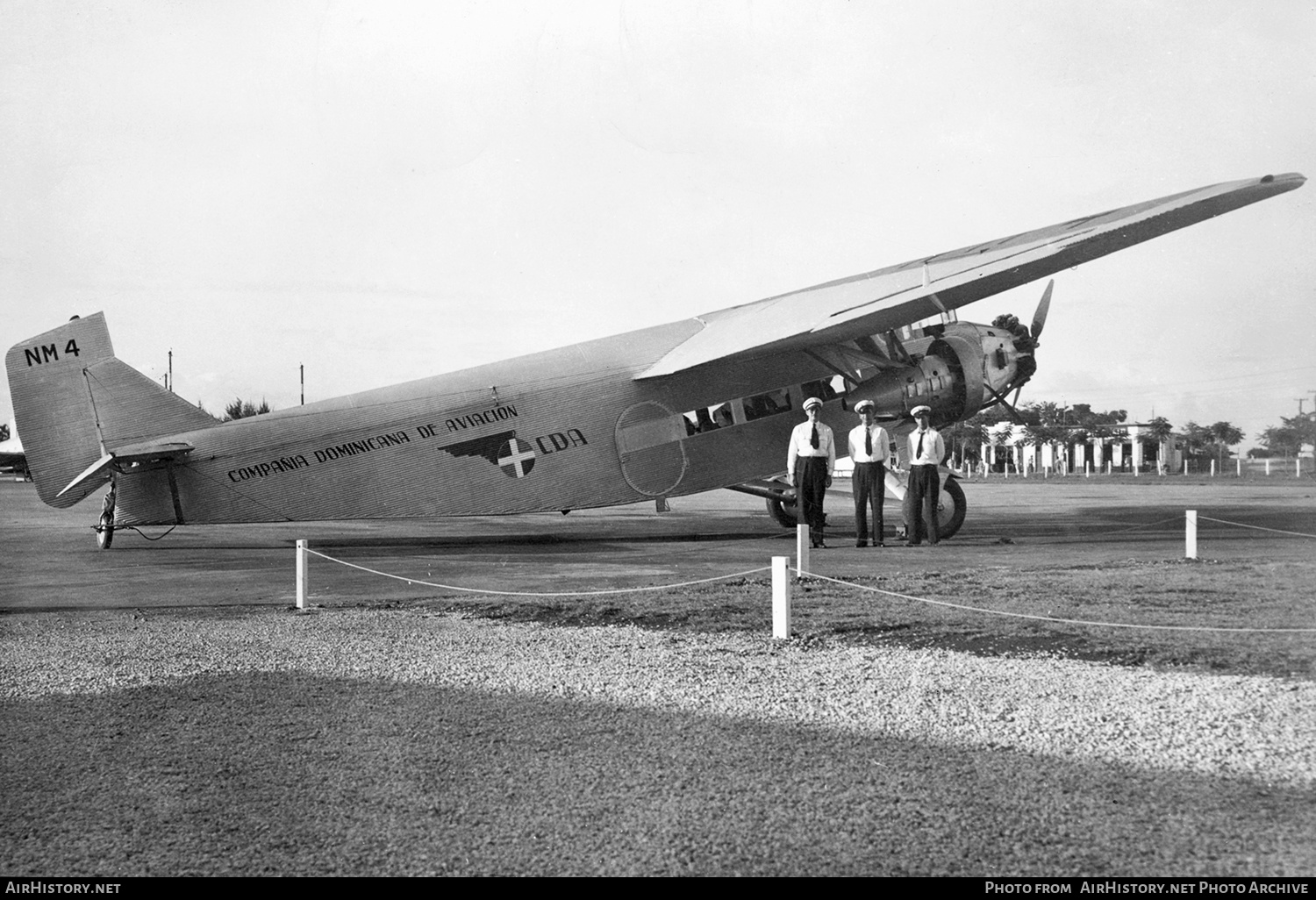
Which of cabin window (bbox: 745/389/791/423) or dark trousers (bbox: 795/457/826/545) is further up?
cabin window (bbox: 745/389/791/423)

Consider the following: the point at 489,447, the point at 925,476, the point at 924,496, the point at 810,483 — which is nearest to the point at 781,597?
the point at 810,483

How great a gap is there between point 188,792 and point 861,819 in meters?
3.21

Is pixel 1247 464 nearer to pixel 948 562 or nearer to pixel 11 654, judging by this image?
pixel 948 562

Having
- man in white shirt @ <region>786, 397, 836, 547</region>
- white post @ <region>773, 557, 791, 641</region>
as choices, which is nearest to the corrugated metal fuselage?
man in white shirt @ <region>786, 397, 836, 547</region>

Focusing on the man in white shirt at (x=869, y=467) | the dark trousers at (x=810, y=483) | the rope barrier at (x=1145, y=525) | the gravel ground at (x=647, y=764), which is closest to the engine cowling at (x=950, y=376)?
the man in white shirt at (x=869, y=467)

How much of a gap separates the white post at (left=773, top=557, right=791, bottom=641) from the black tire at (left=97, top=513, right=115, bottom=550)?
1339 cm

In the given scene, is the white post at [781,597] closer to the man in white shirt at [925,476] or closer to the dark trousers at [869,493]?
the dark trousers at [869,493]

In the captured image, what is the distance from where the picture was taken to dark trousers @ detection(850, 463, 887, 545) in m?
15.7

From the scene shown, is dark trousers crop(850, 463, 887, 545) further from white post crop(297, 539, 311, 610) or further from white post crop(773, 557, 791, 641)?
white post crop(297, 539, 311, 610)

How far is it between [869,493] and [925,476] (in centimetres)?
93

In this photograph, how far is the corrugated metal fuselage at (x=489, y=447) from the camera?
1684 cm

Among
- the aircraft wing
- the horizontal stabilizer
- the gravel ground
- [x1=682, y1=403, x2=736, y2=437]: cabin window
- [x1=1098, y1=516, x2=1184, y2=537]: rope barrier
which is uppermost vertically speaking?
the aircraft wing

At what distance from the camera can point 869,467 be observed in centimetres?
1584

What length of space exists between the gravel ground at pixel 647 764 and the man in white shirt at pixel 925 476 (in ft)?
26.2
